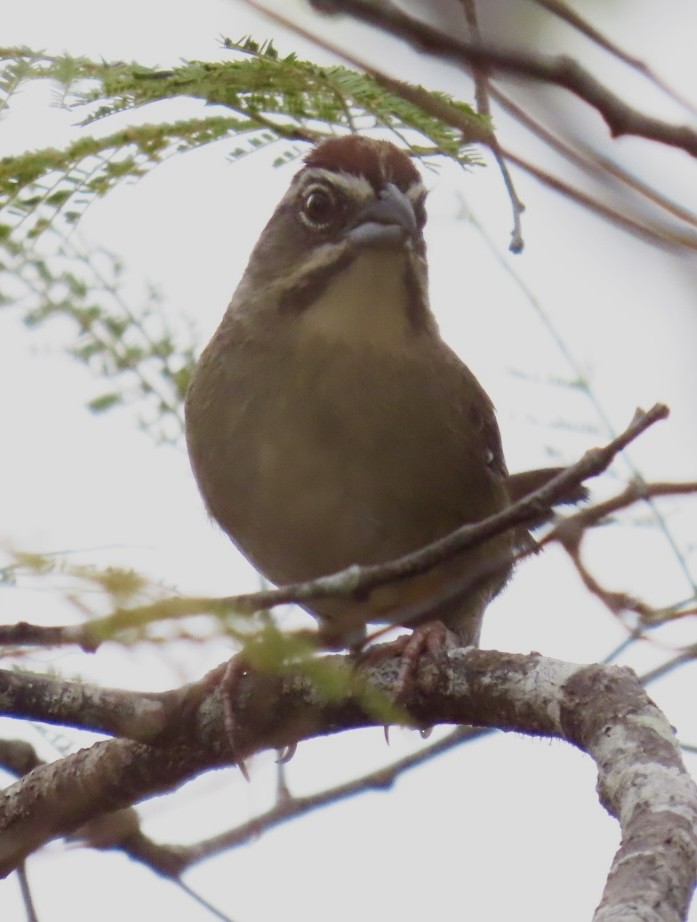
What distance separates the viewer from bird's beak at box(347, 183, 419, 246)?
503 cm

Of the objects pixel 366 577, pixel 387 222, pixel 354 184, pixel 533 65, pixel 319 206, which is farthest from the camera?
pixel 319 206

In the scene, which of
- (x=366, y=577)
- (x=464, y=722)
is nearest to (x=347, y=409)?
(x=464, y=722)

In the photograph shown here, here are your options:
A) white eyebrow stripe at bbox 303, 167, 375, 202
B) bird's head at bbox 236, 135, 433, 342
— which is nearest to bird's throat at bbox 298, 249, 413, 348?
bird's head at bbox 236, 135, 433, 342

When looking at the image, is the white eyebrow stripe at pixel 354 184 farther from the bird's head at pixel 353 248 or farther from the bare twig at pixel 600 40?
the bare twig at pixel 600 40

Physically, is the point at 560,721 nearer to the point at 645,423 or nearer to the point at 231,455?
the point at 645,423

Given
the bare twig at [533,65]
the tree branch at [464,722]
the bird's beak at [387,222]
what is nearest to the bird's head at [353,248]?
A: the bird's beak at [387,222]

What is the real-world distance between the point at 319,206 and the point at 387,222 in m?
0.39

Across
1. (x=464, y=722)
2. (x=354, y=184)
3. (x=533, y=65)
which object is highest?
(x=354, y=184)

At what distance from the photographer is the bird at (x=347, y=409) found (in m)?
4.90

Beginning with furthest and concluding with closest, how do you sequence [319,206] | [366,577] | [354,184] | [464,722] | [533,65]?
[319,206]
[354,184]
[464,722]
[366,577]
[533,65]

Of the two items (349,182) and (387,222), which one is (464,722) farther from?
(349,182)

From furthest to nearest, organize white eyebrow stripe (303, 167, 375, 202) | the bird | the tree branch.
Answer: white eyebrow stripe (303, 167, 375, 202) → the bird → the tree branch

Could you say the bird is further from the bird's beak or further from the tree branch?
the tree branch

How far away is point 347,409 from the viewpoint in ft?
16.1
